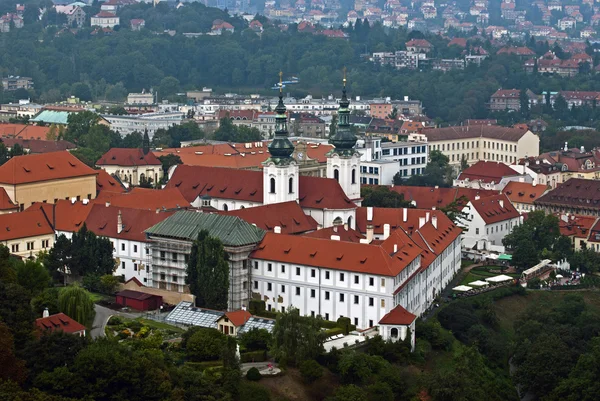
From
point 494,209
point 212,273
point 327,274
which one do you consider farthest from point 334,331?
point 494,209

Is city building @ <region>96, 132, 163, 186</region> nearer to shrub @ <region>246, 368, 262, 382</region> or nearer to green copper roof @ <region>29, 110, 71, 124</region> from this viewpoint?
green copper roof @ <region>29, 110, 71, 124</region>

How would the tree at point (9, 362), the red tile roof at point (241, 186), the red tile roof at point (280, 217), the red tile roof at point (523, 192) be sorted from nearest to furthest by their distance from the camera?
the tree at point (9, 362), the red tile roof at point (280, 217), the red tile roof at point (241, 186), the red tile roof at point (523, 192)

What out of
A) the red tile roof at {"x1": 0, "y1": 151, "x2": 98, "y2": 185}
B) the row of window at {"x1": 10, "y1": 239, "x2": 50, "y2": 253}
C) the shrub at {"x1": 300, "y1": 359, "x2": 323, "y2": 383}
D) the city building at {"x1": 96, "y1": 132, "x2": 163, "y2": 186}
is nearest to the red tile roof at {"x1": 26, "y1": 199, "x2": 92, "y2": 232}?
the row of window at {"x1": 10, "y1": 239, "x2": 50, "y2": 253}

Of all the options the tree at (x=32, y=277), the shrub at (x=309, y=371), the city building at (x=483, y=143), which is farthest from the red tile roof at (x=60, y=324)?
the city building at (x=483, y=143)

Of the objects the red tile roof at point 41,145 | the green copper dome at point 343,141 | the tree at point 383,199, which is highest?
the green copper dome at point 343,141

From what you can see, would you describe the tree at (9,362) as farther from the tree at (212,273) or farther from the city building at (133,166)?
the city building at (133,166)

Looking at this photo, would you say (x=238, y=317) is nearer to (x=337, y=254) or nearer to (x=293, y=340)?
(x=293, y=340)

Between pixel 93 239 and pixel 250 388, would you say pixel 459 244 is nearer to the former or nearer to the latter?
pixel 93 239
